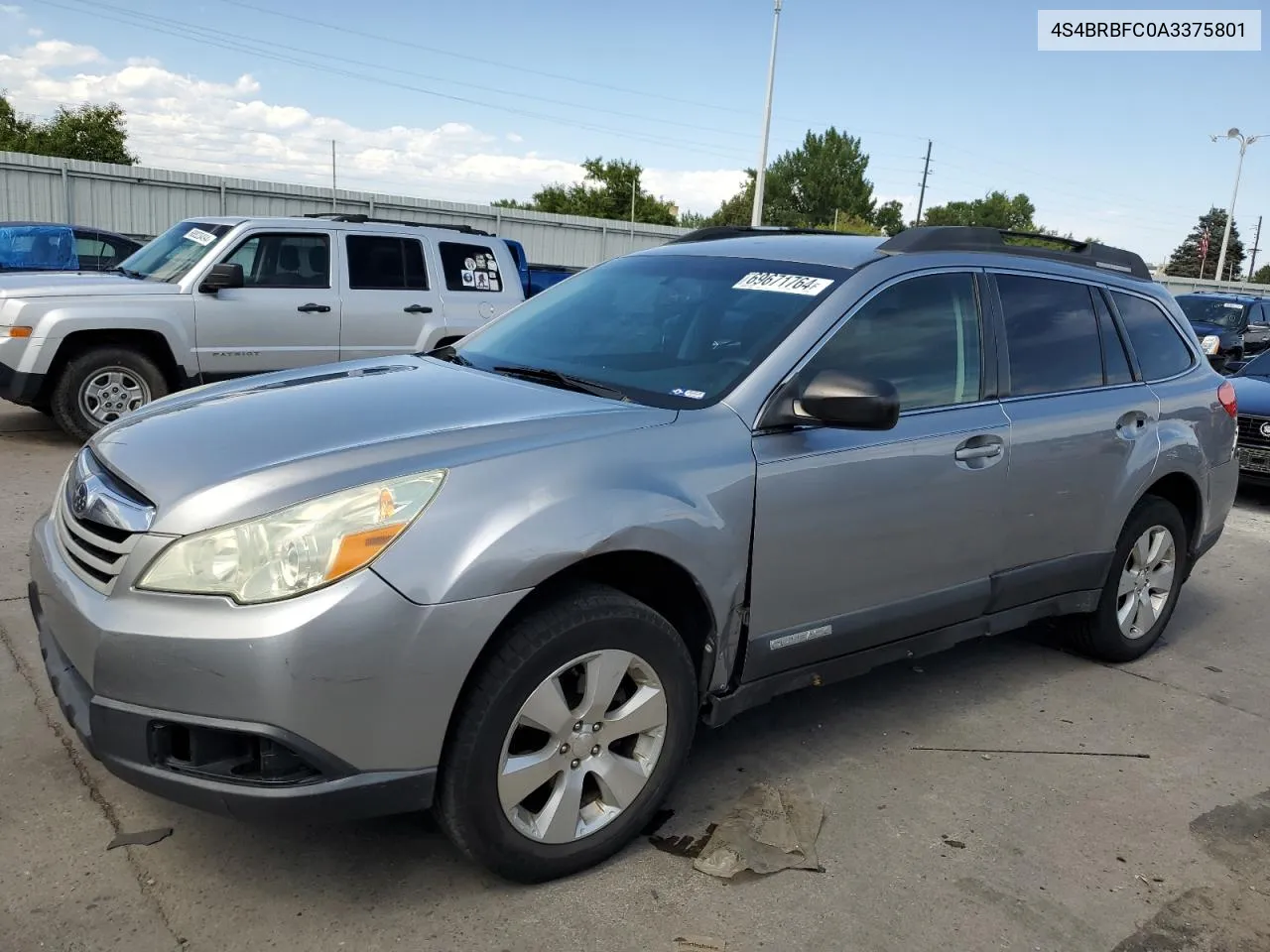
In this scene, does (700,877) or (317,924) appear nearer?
(317,924)

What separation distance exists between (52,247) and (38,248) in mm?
153

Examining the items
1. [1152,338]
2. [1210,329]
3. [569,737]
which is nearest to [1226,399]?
[1152,338]

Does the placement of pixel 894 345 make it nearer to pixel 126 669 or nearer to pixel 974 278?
pixel 974 278

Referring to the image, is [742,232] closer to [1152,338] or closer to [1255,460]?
[1152,338]

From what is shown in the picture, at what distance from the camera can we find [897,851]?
10.2 feet

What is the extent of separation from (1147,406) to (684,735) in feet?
9.13

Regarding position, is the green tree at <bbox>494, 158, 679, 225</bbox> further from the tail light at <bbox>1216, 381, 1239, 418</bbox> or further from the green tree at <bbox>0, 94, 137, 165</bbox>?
the tail light at <bbox>1216, 381, 1239, 418</bbox>

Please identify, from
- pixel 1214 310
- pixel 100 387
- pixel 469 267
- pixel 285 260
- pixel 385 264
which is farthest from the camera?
pixel 1214 310

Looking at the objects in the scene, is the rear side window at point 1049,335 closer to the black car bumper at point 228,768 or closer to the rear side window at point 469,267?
the black car bumper at point 228,768

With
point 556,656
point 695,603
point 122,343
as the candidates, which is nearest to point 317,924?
point 556,656

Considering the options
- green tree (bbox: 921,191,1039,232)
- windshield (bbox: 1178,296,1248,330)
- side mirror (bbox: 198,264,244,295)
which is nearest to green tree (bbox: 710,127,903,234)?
green tree (bbox: 921,191,1039,232)

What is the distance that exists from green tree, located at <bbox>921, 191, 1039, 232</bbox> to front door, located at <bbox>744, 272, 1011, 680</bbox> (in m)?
95.4

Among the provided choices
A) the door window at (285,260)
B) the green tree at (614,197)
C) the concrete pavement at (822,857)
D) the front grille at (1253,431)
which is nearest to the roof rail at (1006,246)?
the concrete pavement at (822,857)

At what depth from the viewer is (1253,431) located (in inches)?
346
